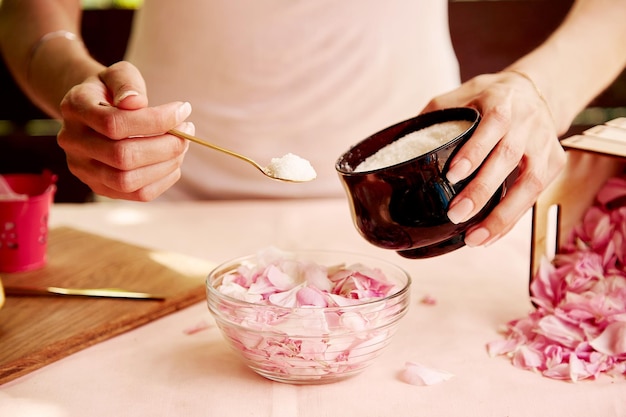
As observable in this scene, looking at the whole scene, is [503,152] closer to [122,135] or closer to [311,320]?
[311,320]

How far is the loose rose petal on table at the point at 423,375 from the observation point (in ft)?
2.73

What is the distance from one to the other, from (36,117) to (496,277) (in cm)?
263

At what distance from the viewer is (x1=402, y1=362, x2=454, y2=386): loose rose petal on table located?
833 millimetres

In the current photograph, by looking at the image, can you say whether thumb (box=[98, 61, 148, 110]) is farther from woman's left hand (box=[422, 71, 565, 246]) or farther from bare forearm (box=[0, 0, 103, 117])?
woman's left hand (box=[422, 71, 565, 246])

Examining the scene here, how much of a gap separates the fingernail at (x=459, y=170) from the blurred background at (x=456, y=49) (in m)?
2.28

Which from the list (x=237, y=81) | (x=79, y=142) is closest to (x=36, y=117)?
(x=237, y=81)

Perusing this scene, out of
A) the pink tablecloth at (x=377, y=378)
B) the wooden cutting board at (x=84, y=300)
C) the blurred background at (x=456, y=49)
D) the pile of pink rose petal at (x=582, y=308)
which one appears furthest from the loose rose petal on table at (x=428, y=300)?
the blurred background at (x=456, y=49)

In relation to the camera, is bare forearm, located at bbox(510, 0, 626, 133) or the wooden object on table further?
bare forearm, located at bbox(510, 0, 626, 133)

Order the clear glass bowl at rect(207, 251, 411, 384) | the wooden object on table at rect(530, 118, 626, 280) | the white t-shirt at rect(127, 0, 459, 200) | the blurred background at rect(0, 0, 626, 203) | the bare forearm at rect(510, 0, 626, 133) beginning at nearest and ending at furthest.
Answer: the clear glass bowl at rect(207, 251, 411, 384)
the wooden object on table at rect(530, 118, 626, 280)
the bare forearm at rect(510, 0, 626, 133)
the white t-shirt at rect(127, 0, 459, 200)
the blurred background at rect(0, 0, 626, 203)

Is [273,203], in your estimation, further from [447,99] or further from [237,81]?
[447,99]

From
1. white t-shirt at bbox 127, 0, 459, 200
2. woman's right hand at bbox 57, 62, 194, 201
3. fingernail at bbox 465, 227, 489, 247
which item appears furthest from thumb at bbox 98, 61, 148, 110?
white t-shirt at bbox 127, 0, 459, 200

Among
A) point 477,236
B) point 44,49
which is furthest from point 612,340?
point 44,49

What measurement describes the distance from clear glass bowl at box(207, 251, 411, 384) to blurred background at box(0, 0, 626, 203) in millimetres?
2338

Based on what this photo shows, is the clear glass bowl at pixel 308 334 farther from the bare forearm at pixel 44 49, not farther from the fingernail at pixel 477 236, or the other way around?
the bare forearm at pixel 44 49
